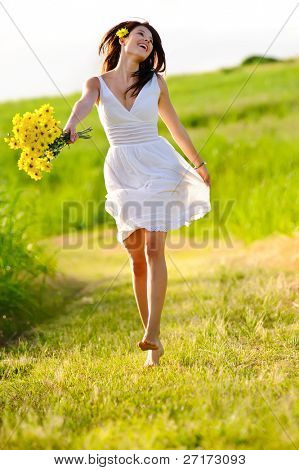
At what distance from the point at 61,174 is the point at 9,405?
26.1ft

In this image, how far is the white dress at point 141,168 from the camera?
357 centimetres

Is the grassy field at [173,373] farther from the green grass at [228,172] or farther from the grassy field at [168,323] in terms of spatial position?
the green grass at [228,172]

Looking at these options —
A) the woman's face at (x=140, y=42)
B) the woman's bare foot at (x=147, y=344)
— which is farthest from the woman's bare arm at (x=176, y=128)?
the woman's bare foot at (x=147, y=344)

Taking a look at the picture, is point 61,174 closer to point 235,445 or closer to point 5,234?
point 5,234

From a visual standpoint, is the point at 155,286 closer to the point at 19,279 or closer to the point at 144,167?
the point at 144,167

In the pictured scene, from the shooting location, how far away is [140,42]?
3648mm

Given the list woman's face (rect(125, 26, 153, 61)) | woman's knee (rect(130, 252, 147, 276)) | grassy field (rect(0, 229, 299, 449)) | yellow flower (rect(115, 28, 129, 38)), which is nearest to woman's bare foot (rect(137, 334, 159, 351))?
grassy field (rect(0, 229, 299, 449))

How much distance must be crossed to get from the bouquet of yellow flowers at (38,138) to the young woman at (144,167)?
0.18m

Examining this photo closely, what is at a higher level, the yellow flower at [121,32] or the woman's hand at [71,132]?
the yellow flower at [121,32]

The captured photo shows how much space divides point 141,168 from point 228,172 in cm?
590

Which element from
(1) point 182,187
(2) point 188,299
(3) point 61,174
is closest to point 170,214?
(1) point 182,187

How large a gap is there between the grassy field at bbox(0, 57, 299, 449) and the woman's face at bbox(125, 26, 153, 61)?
5.24 feet

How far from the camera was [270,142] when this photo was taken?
10.0m

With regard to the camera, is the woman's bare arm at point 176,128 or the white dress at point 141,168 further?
the woman's bare arm at point 176,128
